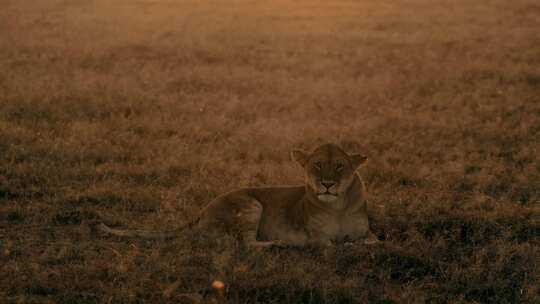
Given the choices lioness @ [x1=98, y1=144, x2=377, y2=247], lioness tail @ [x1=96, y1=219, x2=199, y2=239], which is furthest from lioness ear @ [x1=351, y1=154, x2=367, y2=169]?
lioness tail @ [x1=96, y1=219, x2=199, y2=239]

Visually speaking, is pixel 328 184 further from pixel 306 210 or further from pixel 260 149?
pixel 260 149

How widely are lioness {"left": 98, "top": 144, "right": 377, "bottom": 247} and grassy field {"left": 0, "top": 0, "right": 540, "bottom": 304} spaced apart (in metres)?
0.20

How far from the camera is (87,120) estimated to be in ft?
33.5

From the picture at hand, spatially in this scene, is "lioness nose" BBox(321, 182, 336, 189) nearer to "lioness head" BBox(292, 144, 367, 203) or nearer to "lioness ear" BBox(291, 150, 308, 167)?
"lioness head" BBox(292, 144, 367, 203)

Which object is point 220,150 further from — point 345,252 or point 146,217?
point 345,252

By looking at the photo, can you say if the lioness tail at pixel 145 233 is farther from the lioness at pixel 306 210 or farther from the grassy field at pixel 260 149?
the grassy field at pixel 260 149

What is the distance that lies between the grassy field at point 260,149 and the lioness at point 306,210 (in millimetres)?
197

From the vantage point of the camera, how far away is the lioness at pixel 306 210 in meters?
5.63

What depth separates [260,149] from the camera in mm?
8930

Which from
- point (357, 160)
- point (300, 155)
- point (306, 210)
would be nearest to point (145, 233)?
point (306, 210)

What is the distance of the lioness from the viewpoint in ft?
18.5

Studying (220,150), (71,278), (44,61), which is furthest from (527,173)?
(44,61)

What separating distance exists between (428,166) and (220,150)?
2.82m

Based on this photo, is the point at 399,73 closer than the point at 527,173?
No
